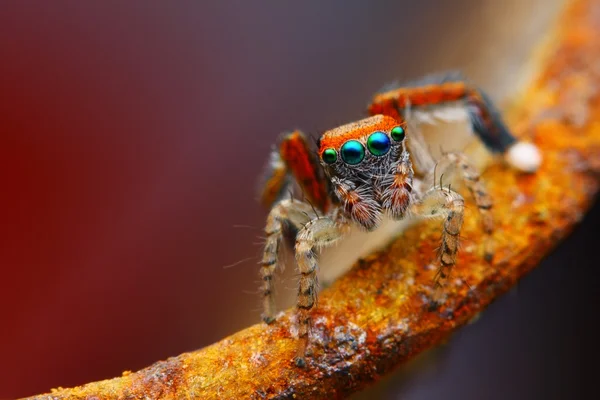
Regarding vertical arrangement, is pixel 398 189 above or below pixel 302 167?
below

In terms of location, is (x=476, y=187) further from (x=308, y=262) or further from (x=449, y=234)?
(x=308, y=262)

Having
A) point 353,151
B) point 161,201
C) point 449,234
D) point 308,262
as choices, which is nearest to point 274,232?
point 308,262

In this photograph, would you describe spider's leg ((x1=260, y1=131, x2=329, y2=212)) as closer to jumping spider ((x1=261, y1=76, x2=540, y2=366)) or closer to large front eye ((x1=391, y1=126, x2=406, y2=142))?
jumping spider ((x1=261, y1=76, x2=540, y2=366))

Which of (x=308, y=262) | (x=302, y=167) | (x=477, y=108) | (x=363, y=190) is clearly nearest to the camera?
(x=308, y=262)

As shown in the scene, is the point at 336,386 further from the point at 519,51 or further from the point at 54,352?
the point at 519,51

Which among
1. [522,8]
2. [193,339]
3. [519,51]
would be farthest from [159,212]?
[522,8]
